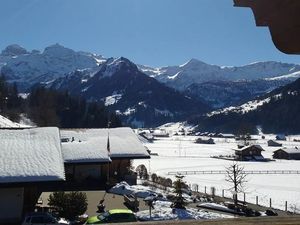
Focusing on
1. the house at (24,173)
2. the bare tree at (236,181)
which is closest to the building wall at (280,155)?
the bare tree at (236,181)

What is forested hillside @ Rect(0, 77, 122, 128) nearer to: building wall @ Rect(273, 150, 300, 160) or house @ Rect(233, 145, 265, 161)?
house @ Rect(233, 145, 265, 161)

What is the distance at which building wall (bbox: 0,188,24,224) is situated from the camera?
75.9 ft

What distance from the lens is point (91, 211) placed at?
86.4 feet

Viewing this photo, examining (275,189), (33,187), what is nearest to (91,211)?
(33,187)

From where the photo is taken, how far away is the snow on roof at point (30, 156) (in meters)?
22.2

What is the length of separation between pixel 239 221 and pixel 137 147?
3858cm

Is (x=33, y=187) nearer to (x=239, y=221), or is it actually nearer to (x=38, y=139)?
(x=38, y=139)

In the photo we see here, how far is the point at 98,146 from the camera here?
128ft

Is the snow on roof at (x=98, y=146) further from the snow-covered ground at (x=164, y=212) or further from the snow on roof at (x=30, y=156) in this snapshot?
the snow on roof at (x=30, y=156)

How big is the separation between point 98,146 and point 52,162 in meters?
14.9

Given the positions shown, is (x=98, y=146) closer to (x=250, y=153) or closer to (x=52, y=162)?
(x=52, y=162)

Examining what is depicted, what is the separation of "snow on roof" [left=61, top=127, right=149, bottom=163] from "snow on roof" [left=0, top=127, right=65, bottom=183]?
6981 millimetres

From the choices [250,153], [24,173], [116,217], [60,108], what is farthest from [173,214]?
[60,108]

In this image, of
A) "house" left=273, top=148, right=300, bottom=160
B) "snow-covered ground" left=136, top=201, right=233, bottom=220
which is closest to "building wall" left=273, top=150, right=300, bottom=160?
"house" left=273, top=148, right=300, bottom=160
